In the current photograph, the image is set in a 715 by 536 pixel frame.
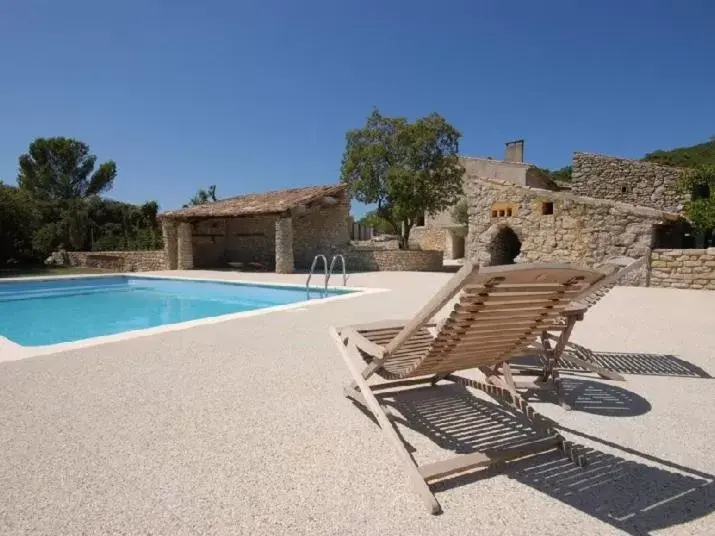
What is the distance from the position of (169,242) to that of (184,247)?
827 mm

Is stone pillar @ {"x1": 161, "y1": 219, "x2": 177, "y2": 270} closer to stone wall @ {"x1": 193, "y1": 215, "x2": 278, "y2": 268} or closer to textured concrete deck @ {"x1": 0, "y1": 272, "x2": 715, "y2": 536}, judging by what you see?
stone wall @ {"x1": 193, "y1": 215, "x2": 278, "y2": 268}

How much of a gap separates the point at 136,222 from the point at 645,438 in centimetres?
2849

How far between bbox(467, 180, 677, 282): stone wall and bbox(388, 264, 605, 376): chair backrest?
1078cm

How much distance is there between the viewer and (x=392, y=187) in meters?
16.5

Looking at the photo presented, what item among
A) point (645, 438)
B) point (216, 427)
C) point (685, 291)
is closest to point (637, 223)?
point (685, 291)

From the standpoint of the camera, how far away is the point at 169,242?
61.5ft

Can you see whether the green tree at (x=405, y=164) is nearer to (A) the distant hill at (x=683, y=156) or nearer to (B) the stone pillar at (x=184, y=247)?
(B) the stone pillar at (x=184, y=247)

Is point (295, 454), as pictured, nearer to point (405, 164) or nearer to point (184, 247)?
point (405, 164)

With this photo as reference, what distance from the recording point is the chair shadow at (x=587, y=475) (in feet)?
→ 5.76

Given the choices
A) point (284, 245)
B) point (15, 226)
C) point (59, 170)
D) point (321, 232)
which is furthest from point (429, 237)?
point (59, 170)

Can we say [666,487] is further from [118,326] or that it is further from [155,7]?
[155,7]

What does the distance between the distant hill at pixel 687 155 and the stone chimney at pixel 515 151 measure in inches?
282

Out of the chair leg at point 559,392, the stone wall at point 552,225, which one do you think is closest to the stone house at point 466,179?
the stone wall at point 552,225

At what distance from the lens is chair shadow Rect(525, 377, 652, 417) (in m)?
2.86
